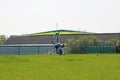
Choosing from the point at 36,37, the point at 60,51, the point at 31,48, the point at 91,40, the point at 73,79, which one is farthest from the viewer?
the point at 36,37

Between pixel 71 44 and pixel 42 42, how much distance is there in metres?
27.2

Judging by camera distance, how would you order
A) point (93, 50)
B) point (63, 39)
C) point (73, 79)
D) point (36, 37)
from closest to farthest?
point (73, 79) < point (93, 50) < point (63, 39) < point (36, 37)

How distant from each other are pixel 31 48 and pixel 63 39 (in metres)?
26.9

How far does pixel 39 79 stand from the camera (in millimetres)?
10633

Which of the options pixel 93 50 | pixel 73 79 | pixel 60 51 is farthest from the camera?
pixel 93 50

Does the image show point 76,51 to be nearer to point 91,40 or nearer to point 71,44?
point 71,44

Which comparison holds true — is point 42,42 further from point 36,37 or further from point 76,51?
point 76,51

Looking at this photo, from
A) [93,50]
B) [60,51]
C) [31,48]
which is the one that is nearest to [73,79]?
[60,51]

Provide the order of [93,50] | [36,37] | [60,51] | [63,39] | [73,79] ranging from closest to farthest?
[73,79], [60,51], [93,50], [63,39], [36,37]

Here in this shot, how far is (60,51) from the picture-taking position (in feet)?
132

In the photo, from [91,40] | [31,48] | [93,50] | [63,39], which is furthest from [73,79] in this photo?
[63,39]

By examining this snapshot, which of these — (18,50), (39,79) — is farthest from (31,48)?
(39,79)

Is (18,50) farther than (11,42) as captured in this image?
No

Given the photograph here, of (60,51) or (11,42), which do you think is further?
(11,42)
